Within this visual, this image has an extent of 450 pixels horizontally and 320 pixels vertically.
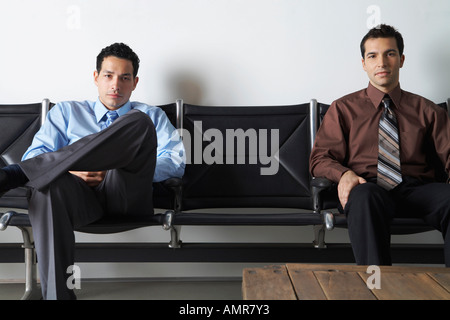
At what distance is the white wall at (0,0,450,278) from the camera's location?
2.88 meters

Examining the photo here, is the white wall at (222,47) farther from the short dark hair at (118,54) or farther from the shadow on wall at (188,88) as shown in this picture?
the short dark hair at (118,54)

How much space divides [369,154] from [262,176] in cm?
56

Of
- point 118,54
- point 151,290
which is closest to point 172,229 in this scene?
point 151,290

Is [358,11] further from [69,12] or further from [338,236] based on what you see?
[69,12]

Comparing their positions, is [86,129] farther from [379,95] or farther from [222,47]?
[379,95]

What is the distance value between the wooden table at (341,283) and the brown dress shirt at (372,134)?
3.21ft

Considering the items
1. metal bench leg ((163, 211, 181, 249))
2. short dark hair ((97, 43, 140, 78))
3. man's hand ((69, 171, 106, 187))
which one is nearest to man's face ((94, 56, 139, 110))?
short dark hair ((97, 43, 140, 78))

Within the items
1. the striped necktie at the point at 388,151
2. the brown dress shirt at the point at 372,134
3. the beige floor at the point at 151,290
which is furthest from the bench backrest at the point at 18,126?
the striped necktie at the point at 388,151

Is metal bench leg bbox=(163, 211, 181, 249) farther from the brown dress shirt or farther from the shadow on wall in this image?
the shadow on wall

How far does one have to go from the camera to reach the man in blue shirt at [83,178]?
1722mm
